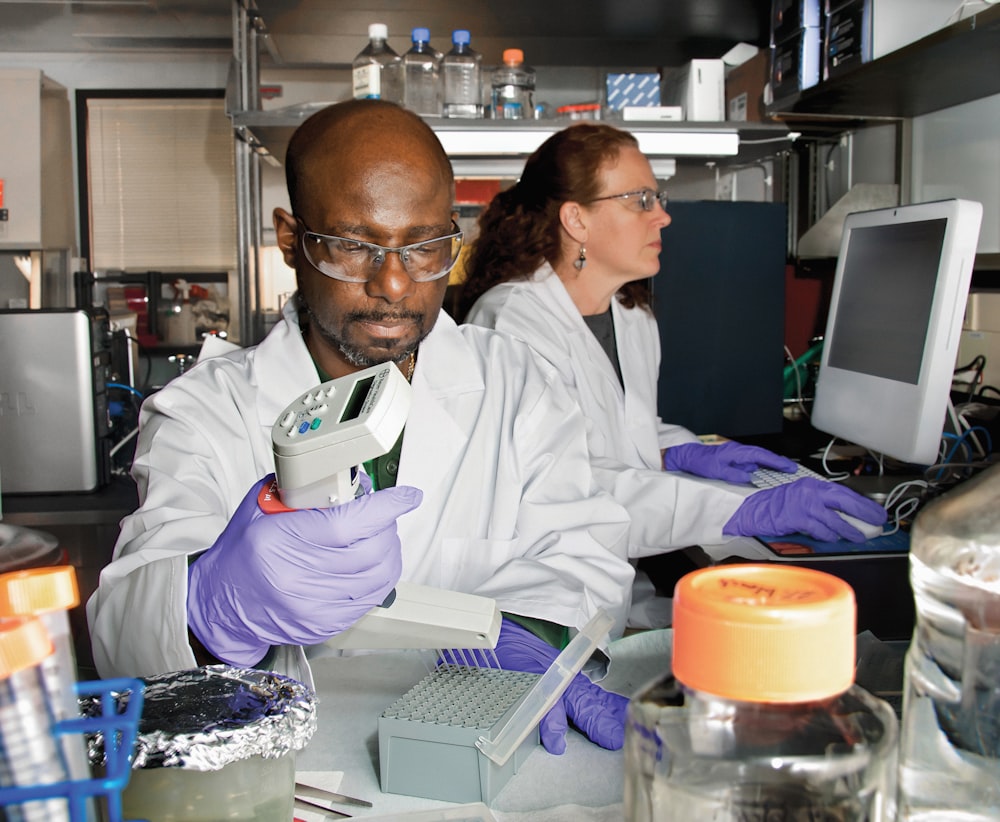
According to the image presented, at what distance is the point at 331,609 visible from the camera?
0.87 m

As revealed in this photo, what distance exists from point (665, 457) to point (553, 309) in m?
0.47

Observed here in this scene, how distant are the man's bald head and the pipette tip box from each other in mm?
757

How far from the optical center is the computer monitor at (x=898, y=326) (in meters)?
1.66

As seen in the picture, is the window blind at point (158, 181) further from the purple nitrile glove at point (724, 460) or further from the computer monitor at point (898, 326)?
the computer monitor at point (898, 326)

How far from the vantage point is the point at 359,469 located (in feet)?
2.79

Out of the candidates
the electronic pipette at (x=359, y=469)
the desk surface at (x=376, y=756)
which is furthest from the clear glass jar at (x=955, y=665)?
the electronic pipette at (x=359, y=469)

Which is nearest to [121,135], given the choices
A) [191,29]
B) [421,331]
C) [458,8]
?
[191,29]

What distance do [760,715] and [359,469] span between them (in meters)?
0.49

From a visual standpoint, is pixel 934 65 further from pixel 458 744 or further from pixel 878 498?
pixel 458 744

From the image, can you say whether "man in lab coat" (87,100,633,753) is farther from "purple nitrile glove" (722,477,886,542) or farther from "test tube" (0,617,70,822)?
"test tube" (0,617,70,822)

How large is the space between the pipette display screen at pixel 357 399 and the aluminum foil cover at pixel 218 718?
A: 0.64 feet

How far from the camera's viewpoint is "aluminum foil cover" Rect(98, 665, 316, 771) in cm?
55

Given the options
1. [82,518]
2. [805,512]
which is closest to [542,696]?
[805,512]

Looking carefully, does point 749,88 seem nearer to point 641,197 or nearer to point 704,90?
point 704,90
